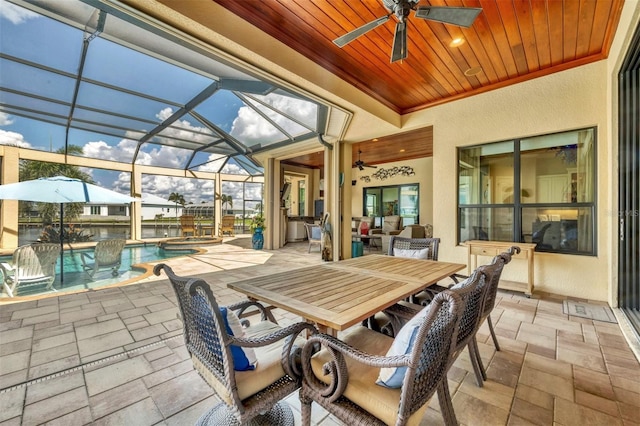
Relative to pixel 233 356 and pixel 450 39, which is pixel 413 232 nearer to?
pixel 450 39

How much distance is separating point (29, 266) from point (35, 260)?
0.12 m

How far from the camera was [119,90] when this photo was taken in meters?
4.96

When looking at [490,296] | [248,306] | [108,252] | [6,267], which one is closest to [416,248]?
[490,296]

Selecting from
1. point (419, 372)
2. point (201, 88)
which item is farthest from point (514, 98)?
point (201, 88)

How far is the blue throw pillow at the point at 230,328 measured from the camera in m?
0.99

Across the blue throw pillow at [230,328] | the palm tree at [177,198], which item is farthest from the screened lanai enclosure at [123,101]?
the blue throw pillow at [230,328]

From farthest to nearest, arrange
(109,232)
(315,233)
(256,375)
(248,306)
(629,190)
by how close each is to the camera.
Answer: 1. (109,232)
2. (315,233)
3. (629,190)
4. (248,306)
5. (256,375)

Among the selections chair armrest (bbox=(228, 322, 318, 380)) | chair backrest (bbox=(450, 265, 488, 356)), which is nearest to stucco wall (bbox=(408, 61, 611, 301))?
chair backrest (bbox=(450, 265, 488, 356))

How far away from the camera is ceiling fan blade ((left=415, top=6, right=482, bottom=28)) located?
198 cm

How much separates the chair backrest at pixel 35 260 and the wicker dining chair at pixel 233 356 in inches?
171

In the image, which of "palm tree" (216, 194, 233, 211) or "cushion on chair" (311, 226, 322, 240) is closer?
"cushion on chair" (311, 226, 322, 240)

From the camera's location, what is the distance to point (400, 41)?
2.32m

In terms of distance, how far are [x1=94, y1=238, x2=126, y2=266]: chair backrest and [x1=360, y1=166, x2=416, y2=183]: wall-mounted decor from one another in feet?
26.2

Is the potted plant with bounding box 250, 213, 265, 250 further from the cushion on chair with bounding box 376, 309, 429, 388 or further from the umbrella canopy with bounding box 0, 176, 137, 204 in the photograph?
the cushion on chair with bounding box 376, 309, 429, 388
